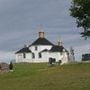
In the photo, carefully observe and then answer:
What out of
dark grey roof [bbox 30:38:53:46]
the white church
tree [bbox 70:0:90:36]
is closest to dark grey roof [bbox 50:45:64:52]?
the white church

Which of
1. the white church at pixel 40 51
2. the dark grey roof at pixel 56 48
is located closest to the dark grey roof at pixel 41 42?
the white church at pixel 40 51

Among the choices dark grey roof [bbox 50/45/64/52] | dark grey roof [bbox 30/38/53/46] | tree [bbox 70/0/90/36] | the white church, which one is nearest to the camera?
tree [bbox 70/0/90/36]

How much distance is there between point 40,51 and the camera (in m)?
148

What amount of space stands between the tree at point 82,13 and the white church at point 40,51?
6363 cm

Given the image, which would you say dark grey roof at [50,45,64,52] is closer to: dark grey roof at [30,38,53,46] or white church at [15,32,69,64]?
white church at [15,32,69,64]

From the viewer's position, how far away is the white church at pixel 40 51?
474ft

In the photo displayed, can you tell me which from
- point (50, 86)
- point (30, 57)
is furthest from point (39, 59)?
point (50, 86)

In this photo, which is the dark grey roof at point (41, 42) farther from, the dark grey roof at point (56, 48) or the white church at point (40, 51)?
the dark grey roof at point (56, 48)

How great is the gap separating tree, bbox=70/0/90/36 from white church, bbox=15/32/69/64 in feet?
209

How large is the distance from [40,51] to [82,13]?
71.5 m

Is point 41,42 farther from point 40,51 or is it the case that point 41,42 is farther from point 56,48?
point 56,48

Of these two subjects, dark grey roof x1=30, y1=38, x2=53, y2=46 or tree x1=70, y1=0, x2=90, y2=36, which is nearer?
tree x1=70, y1=0, x2=90, y2=36

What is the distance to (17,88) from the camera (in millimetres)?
37406

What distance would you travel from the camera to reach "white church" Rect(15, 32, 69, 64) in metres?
144
